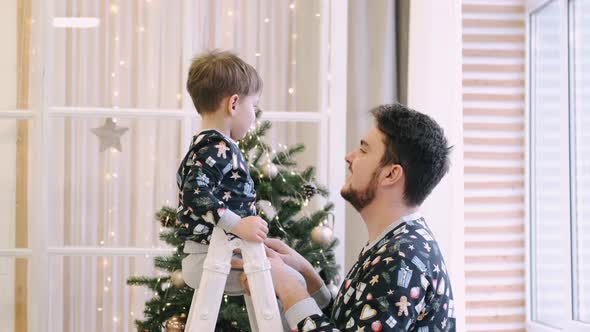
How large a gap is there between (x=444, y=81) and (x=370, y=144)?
149cm

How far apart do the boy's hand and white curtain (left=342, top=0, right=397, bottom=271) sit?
6.12 ft

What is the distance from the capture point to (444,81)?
3484mm

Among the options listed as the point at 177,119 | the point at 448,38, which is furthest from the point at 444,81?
the point at 177,119

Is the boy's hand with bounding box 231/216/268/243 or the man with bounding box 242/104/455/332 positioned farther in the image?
the boy's hand with bounding box 231/216/268/243

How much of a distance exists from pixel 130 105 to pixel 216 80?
169 centimetres

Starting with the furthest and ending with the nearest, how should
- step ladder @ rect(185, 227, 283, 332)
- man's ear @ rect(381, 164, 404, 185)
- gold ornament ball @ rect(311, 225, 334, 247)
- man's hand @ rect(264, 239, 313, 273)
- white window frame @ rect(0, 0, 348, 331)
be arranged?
white window frame @ rect(0, 0, 348, 331)
gold ornament ball @ rect(311, 225, 334, 247)
man's hand @ rect(264, 239, 313, 273)
man's ear @ rect(381, 164, 404, 185)
step ladder @ rect(185, 227, 283, 332)

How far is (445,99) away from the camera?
11.4 ft

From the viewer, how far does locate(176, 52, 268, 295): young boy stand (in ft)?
6.93

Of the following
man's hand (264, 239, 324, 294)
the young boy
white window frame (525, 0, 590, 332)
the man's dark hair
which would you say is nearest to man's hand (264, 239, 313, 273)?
man's hand (264, 239, 324, 294)

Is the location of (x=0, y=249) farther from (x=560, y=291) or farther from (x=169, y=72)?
(x=560, y=291)

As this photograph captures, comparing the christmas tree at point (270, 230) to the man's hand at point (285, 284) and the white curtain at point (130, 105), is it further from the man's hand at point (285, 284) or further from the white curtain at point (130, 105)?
the man's hand at point (285, 284)

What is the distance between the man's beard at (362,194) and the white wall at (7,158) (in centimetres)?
221

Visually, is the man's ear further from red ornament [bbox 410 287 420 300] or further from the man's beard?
red ornament [bbox 410 287 420 300]

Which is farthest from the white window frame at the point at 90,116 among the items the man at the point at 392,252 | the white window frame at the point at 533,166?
the man at the point at 392,252
